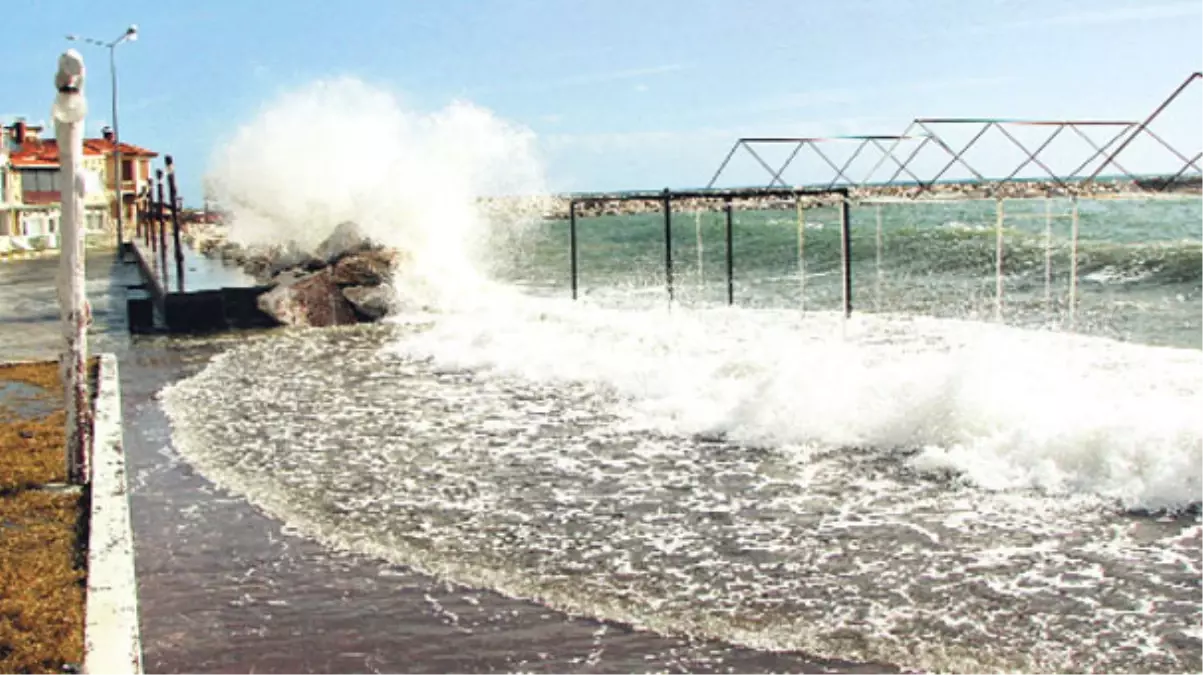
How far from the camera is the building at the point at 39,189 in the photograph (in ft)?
167

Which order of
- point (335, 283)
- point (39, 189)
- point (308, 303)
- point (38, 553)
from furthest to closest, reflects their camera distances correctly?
point (39, 189) → point (335, 283) → point (308, 303) → point (38, 553)

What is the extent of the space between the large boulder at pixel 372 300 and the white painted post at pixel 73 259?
13.4 m

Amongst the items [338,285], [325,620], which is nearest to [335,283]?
[338,285]

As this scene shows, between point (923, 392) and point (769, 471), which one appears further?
point (923, 392)

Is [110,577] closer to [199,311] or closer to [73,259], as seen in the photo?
[73,259]

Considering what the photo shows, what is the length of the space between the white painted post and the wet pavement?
0.64m

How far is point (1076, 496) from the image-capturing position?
7473 mm

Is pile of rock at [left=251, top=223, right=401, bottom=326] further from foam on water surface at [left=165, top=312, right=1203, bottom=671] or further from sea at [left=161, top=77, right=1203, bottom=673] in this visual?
foam on water surface at [left=165, top=312, right=1203, bottom=671]

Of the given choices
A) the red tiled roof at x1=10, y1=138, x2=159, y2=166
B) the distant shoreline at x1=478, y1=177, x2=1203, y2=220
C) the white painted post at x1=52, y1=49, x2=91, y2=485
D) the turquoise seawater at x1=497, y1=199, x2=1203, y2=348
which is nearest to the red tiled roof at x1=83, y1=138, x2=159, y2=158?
the red tiled roof at x1=10, y1=138, x2=159, y2=166

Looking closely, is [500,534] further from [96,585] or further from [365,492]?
[96,585]

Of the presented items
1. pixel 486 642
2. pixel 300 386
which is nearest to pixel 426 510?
pixel 486 642

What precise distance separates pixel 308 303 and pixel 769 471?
13528 mm

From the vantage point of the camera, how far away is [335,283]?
21062 millimetres

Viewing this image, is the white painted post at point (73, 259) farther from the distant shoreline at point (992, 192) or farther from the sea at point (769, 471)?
the distant shoreline at point (992, 192)
